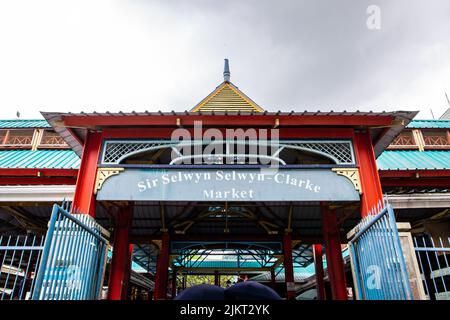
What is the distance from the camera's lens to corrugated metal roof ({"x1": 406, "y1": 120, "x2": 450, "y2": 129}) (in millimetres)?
13934

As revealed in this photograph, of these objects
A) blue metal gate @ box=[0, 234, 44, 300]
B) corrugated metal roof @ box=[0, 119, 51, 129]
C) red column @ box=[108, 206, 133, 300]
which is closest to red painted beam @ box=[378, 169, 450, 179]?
red column @ box=[108, 206, 133, 300]

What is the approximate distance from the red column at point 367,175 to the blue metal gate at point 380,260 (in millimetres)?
468

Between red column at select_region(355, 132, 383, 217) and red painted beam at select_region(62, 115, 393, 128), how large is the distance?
1.22 feet

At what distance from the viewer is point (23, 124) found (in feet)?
48.8

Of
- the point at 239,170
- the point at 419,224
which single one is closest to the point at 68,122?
the point at 239,170

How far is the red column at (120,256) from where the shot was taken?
812cm

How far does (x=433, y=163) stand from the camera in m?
11.1

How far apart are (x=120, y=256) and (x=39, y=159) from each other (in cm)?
571

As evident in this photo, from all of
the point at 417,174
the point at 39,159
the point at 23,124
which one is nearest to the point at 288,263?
the point at 417,174

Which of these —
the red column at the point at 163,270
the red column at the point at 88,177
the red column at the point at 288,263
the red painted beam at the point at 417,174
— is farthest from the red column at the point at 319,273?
the red column at the point at 88,177

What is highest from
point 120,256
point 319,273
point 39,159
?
point 39,159

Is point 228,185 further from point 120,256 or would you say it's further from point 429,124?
point 429,124

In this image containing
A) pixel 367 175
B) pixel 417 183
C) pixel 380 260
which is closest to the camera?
pixel 380 260

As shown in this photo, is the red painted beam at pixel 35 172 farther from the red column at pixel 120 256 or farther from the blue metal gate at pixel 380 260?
the blue metal gate at pixel 380 260
